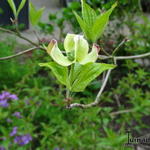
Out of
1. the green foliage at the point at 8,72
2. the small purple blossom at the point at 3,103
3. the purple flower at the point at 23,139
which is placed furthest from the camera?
the green foliage at the point at 8,72

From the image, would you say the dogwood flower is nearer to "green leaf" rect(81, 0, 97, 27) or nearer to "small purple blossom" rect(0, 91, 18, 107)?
"green leaf" rect(81, 0, 97, 27)

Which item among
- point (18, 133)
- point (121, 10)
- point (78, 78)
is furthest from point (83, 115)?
point (78, 78)

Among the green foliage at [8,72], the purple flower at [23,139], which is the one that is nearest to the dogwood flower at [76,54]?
the purple flower at [23,139]

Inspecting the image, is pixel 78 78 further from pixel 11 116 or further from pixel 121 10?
pixel 121 10

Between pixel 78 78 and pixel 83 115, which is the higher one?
pixel 78 78

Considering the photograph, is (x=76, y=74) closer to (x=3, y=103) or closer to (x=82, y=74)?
(x=82, y=74)

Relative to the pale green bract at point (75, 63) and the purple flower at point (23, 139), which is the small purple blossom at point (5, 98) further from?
the pale green bract at point (75, 63)

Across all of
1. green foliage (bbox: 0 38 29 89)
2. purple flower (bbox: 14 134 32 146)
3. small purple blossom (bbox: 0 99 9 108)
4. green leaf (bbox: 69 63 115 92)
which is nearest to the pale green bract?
green leaf (bbox: 69 63 115 92)
